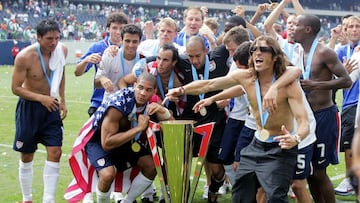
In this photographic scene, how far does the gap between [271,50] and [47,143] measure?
2.80 meters

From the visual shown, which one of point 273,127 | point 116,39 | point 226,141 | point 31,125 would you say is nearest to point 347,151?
point 226,141

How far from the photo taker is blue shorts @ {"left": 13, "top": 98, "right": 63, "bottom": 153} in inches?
271

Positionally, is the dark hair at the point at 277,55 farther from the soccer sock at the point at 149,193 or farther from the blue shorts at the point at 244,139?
the soccer sock at the point at 149,193

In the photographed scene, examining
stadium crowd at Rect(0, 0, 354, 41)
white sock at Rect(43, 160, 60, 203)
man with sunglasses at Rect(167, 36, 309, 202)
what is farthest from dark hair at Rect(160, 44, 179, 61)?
stadium crowd at Rect(0, 0, 354, 41)

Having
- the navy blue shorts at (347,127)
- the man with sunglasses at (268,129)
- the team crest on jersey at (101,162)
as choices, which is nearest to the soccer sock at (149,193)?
the team crest on jersey at (101,162)

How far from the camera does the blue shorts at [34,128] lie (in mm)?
6875

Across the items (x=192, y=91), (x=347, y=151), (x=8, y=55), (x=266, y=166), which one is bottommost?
(x=8, y=55)

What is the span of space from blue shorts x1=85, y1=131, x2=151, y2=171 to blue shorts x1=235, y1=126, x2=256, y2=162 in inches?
36.7

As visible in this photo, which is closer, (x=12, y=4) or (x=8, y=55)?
(x=8, y=55)

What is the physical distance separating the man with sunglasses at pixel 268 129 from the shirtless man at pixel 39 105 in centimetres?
226

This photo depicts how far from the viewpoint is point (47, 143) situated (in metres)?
6.88

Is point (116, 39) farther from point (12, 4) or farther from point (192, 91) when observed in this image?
point (12, 4)

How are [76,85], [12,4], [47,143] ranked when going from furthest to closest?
[12,4] → [76,85] → [47,143]

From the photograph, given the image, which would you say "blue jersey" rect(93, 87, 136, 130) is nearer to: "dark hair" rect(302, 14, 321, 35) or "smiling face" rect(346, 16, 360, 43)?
"dark hair" rect(302, 14, 321, 35)
